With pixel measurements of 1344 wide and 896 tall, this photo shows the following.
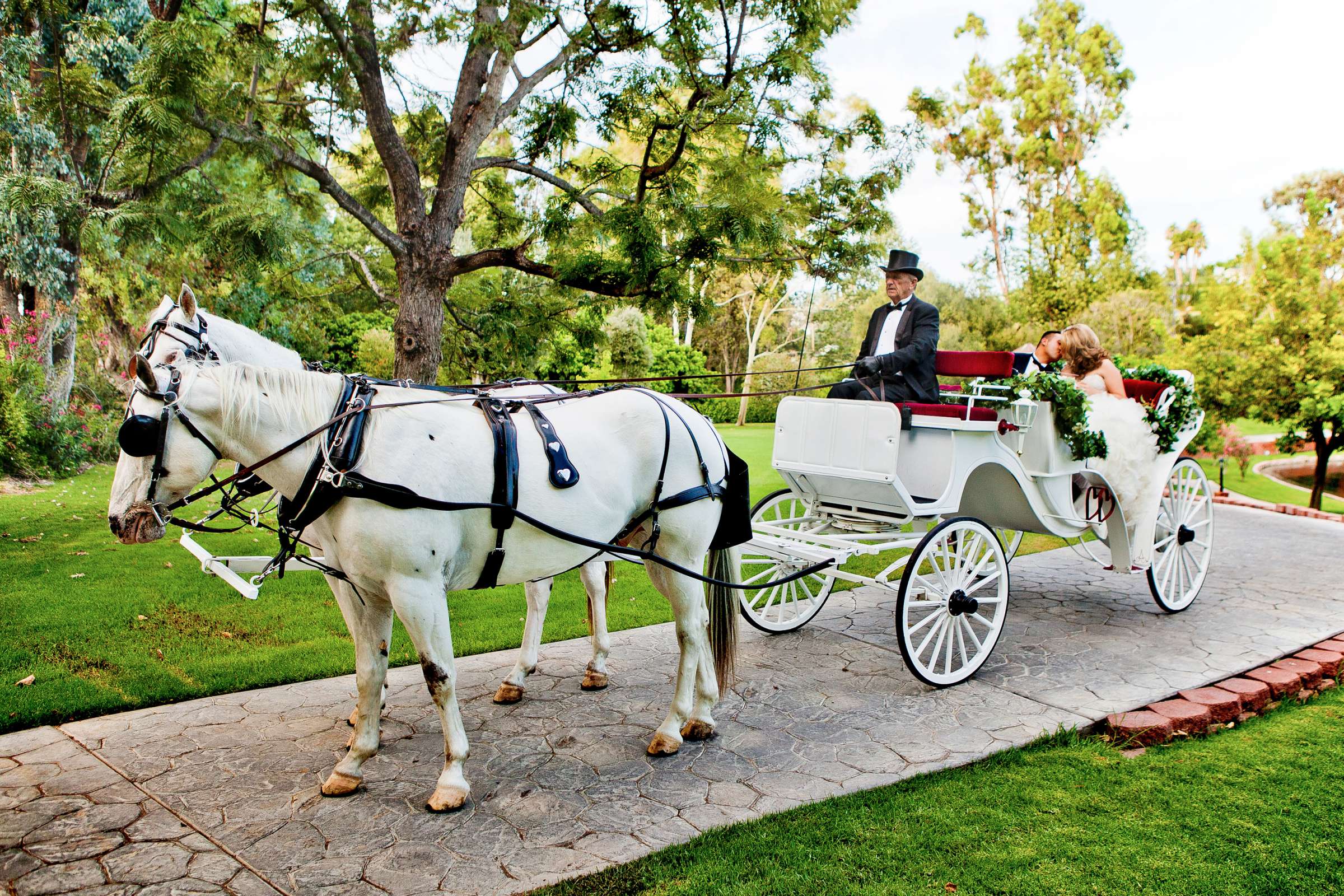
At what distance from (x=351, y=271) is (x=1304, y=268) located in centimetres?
1488

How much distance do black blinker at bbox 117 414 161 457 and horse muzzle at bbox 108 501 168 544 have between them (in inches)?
7.1

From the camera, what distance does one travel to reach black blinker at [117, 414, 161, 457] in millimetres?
2705

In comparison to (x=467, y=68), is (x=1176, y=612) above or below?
below

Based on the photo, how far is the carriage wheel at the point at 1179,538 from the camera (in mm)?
6043

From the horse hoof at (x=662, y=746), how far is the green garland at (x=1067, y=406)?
114 inches

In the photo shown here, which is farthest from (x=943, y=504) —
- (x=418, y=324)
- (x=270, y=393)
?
(x=418, y=324)

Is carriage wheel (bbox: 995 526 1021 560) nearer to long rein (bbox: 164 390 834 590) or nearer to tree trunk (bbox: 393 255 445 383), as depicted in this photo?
long rein (bbox: 164 390 834 590)

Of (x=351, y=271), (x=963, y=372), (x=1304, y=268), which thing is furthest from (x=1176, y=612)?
(x=1304, y=268)

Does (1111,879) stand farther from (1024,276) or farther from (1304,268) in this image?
(1024,276)

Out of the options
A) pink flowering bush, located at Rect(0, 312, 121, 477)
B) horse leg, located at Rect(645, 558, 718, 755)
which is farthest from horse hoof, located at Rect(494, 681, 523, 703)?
pink flowering bush, located at Rect(0, 312, 121, 477)

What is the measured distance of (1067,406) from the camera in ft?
17.0

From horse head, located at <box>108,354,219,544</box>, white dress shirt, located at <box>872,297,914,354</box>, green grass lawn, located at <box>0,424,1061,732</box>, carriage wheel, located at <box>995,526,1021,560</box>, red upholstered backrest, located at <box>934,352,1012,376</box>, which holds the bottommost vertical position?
green grass lawn, located at <box>0,424,1061,732</box>

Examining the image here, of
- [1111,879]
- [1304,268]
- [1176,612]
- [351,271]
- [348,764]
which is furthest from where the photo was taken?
[1304,268]

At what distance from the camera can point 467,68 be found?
7.48 meters
